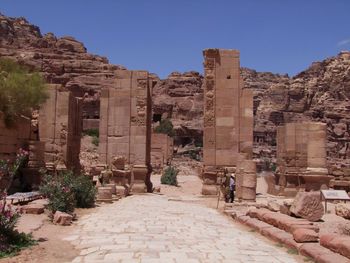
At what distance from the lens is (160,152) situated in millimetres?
44938

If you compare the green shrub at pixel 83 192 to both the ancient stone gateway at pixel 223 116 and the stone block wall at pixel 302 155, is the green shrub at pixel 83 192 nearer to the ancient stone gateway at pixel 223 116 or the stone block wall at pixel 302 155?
the ancient stone gateway at pixel 223 116

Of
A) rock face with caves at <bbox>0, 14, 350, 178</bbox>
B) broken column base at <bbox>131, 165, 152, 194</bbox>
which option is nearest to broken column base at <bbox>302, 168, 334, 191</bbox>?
broken column base at <bbox>131, 165, 152, 194</bbox>

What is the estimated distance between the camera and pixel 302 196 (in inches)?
439

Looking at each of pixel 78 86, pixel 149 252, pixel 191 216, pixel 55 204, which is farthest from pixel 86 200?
pixel 78 86

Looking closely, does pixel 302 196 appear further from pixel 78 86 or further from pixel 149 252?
pixel 78 86

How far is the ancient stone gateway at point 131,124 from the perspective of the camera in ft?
65.6

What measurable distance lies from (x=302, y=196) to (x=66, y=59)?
70141mm

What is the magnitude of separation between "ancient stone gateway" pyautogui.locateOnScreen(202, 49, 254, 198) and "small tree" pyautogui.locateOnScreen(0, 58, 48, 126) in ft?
22.2

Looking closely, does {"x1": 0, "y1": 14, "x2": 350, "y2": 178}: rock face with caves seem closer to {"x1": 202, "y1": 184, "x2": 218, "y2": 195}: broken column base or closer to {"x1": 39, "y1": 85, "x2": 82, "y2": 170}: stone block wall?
{"x1": 202, "y1": 184, "x2": 218, "y2": 195}: broken column base

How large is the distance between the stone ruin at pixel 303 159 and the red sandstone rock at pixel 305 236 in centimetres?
1252

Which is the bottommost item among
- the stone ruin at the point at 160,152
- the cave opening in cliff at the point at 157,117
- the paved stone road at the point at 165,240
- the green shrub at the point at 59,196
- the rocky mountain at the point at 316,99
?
the paved stone road at the point at 165,240

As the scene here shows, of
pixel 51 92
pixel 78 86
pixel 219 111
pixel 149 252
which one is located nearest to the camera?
pixel 149 252

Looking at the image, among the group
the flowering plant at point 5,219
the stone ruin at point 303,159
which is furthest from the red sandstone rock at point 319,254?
the stone ruin at point 303,159

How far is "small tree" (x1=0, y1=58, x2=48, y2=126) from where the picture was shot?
591 inches
